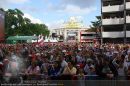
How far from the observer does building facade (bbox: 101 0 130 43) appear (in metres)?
87.7

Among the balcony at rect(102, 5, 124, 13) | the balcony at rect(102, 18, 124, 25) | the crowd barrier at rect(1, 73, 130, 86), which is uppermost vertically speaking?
the balcony at rect(102, 5, 124, 13)

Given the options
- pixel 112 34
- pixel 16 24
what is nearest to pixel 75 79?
pixel 112 34

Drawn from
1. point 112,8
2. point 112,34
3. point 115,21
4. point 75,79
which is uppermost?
point 112,8

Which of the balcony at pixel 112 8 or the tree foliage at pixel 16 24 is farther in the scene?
the tree foliage at pixel 16 24

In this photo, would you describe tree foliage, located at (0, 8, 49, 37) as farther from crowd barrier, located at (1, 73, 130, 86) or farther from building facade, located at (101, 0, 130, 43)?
crowd barrier, located at (1, 73, 130, 86)

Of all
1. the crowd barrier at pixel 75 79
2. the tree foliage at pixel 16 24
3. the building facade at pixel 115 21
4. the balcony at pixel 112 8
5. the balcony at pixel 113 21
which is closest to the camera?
the crowd barrier at pixel 75 79

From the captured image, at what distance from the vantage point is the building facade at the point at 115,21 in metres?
87.7

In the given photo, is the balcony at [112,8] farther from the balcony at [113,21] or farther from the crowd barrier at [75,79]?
the crowd barrier at [75,79]

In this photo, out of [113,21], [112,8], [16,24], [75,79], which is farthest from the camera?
[16,24]

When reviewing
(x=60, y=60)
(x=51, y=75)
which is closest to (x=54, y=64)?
(x=60, y=60)

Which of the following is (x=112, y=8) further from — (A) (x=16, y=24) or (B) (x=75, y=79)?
(B) (x=75, y=79)

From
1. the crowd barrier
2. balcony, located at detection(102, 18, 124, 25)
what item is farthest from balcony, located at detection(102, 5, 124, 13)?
the crowd barrier

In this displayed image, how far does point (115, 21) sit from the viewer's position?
8950 centimetres

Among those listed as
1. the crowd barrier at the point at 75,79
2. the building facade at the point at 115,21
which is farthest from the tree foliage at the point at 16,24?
the crowd barrier at the point at 75,79
